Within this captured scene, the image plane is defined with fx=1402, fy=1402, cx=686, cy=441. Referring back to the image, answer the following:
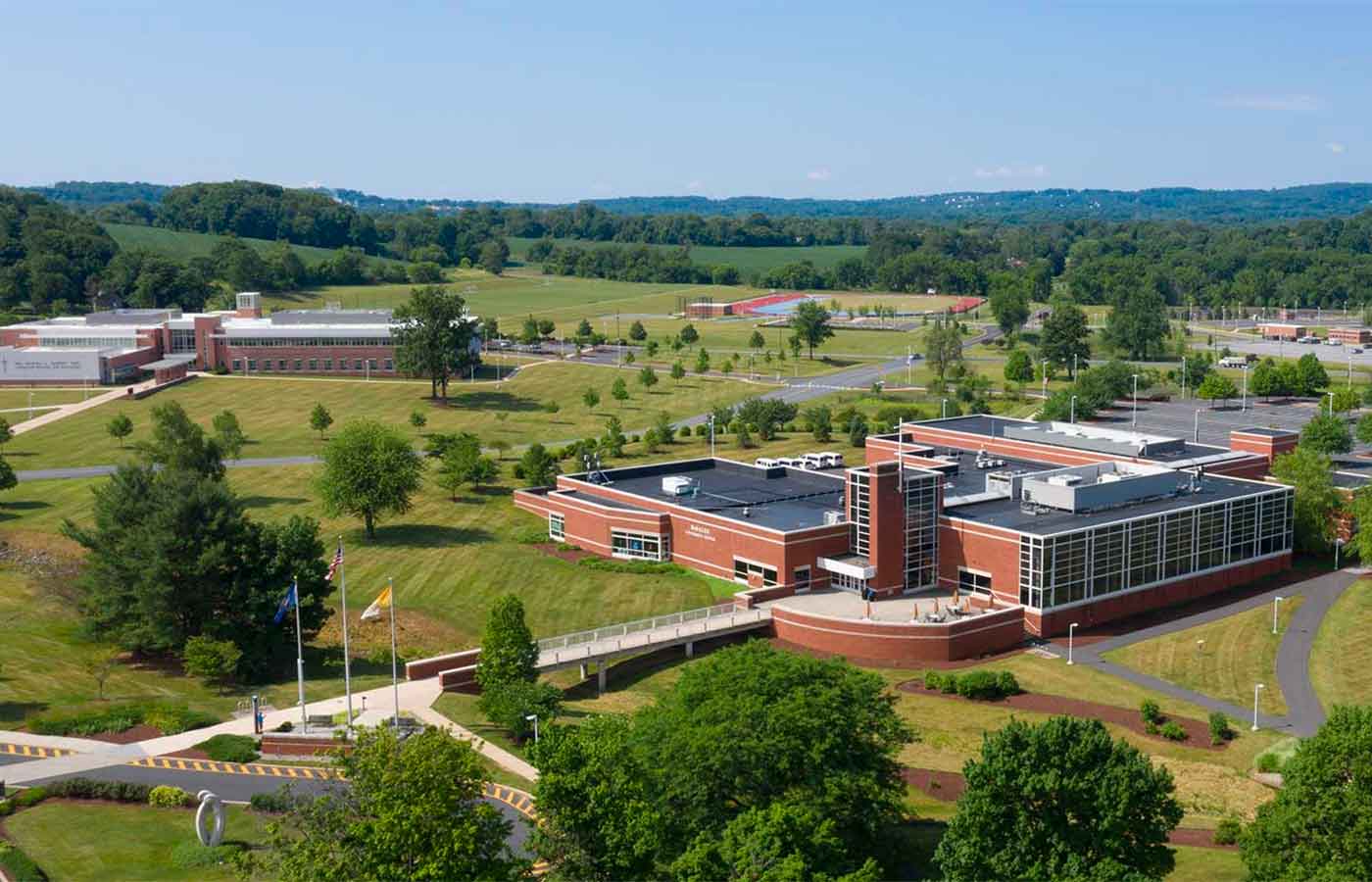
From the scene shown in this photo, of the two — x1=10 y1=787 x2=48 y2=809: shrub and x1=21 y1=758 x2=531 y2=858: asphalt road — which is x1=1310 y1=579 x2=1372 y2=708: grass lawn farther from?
x1=10 y1=787 x2=48 y2=809: shrub

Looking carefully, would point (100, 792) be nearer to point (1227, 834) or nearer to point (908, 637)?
point (1227, 834)

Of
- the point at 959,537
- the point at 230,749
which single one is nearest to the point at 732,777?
the point at 230,749

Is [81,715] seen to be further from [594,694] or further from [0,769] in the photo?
[594,694]

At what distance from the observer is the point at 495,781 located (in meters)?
41.3

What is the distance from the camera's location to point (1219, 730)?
48469 mm

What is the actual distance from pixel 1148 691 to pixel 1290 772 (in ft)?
68.5

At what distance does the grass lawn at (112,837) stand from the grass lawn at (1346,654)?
130 ft

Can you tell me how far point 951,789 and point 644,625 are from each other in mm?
18705

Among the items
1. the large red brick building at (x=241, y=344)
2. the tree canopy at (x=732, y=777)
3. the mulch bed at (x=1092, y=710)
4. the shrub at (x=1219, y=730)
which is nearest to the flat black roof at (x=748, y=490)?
the mulch bed at (x=1092, y=710)

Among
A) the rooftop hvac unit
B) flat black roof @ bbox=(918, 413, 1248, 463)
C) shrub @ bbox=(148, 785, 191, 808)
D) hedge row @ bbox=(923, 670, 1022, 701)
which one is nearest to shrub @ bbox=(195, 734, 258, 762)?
shrub @ bbox=(148, 785, 191, 808)

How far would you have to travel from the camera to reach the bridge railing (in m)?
56.0

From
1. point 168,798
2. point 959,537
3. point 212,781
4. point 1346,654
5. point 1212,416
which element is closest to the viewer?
point 168,798

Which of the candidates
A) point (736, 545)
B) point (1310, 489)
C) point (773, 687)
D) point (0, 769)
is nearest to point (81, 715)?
point (0, 769)

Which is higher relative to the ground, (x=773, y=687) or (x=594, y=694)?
(x=773, y=687)
